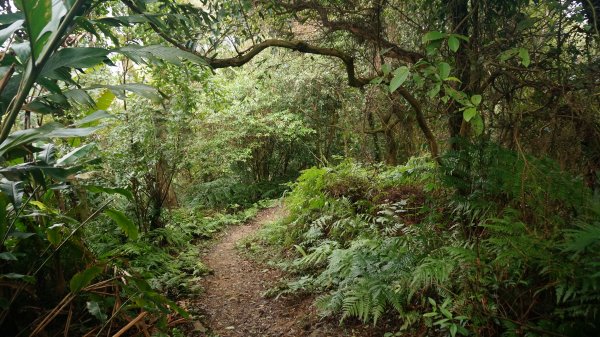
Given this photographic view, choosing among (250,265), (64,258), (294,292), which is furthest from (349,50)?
(64,258)

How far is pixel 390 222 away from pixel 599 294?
8.58 ft

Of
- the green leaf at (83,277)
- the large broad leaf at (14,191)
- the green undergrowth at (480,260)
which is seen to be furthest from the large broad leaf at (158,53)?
the green undergrowth at (480,260)

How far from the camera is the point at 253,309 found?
4.19 m

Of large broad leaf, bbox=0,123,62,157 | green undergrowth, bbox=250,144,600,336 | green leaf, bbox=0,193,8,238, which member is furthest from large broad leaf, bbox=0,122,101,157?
green undergrowth, bbox=250,144,600,336

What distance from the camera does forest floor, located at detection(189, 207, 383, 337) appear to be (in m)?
3.50

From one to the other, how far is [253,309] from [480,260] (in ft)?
8.55

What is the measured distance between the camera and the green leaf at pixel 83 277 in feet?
7.24

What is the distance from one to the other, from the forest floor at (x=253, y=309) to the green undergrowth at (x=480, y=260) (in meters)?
0.18

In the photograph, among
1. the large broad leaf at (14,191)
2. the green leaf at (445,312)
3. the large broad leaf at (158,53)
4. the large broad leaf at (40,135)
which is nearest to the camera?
the large broad leaf at (40,135)

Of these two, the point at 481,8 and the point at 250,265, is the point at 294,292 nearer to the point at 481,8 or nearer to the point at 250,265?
the point at 250,265

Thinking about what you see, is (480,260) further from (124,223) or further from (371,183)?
(371,183)

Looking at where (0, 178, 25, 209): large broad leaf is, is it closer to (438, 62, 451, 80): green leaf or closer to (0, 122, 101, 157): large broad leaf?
(0, 122, 101, 157): large broad leaf

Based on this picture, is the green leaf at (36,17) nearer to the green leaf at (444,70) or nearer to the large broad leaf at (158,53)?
the large broad leaf at (158,53)

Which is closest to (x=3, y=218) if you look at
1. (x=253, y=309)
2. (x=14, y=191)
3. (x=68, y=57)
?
(x=14, y=191)
